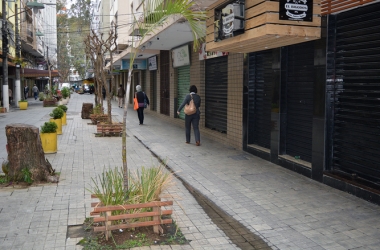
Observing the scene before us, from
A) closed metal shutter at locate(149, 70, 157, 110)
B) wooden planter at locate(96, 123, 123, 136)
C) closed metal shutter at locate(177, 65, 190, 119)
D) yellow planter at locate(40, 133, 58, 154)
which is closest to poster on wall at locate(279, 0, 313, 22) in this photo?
yellow planter at locate(40, 133, 58, 154)

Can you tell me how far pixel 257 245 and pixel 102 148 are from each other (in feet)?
23.6

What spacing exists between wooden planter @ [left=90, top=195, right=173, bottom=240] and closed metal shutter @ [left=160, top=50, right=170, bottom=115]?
1448cm

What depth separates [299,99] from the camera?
25.9 ft

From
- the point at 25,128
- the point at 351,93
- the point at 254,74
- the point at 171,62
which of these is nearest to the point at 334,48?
the point at 351,93

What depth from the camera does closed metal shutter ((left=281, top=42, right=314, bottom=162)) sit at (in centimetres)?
757

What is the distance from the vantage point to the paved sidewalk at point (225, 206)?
454 cm

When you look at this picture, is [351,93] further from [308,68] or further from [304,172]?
[304,172]

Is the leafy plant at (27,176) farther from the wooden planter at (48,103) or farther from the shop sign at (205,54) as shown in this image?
the wooden planter at (48,103)

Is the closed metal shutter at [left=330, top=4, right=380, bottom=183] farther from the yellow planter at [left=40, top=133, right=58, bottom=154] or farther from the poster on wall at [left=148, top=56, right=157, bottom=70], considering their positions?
the poster on wall at [left=148, top=56, right=157, bottom=70]

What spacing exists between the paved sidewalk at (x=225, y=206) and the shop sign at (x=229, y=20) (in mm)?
2817

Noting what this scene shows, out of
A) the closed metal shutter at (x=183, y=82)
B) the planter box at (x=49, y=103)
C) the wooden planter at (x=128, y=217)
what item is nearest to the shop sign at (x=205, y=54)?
the closed metal shutter at (x=183, y=82)

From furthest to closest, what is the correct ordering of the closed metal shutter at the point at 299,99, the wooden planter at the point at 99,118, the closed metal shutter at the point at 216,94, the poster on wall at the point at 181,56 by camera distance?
the wooden planter at the point at 99,118
the poster on wall at the point at 181,56
the closed metal shutter at the point at 216,94
the closed metal shutter at the point at 299,99

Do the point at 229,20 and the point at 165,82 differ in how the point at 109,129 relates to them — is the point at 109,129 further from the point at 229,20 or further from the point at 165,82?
the point at 229,20

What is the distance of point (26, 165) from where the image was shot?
266 inches
